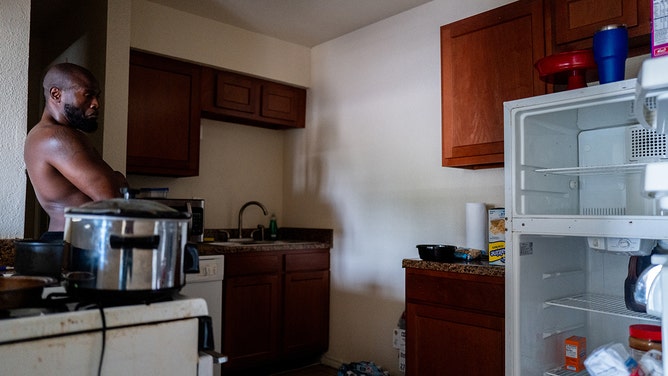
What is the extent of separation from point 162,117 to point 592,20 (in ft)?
8.44

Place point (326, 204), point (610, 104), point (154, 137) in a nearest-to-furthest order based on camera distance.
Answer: point (610, 104) < point (154, 137) < point (326, 204)

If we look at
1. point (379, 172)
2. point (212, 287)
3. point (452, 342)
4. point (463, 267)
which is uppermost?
point (379, 172)

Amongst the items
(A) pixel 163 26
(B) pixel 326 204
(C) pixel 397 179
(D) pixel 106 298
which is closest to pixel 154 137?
(A) pixel 163 26

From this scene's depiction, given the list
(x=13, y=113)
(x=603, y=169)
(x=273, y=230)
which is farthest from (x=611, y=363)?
(x=273, y=230)

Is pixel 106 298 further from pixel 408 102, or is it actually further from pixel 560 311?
pixel 408 102

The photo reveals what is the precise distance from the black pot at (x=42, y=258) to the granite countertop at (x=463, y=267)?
1.77 m

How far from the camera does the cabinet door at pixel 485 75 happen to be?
243cm

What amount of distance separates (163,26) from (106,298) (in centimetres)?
275

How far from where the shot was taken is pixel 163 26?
10.8 ft

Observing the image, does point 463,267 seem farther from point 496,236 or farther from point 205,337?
point 205,337

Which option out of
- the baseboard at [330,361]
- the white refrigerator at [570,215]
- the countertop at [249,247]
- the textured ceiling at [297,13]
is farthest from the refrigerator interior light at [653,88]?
the baseboard at [330,361]

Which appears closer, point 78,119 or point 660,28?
point 660,28

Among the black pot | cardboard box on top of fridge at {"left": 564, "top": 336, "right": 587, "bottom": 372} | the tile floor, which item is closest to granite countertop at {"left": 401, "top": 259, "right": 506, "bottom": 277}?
cardboard box on top of fridge at {"left": 564, "top": 336, "right": 587, "bottom": 372}

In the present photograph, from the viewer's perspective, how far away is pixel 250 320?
3277 mm
